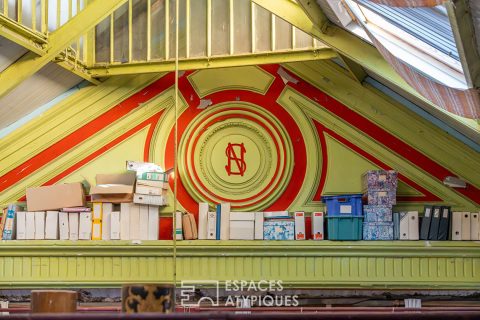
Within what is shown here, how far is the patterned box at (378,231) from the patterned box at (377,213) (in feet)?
0.12

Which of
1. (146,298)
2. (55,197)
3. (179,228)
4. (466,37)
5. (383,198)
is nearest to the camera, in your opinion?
(146,298)

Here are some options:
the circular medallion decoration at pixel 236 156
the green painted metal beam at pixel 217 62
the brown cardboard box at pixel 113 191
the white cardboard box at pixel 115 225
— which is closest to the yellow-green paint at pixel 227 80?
the circular medallion decoration at pixel 236 156

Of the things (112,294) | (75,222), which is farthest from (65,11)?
(112,294)

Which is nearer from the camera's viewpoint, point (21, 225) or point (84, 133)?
point (21, 225)

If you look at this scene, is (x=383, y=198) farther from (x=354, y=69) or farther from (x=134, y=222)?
(x=134, y=222)

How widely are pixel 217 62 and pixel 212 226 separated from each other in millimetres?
1485

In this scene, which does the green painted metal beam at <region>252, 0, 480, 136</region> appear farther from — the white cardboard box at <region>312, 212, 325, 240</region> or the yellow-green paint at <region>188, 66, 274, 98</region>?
the white cardboard box at <region>312, 212, 325, 240</region>

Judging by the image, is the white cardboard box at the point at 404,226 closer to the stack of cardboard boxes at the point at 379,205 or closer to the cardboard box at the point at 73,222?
the stack of cardboard boxes at the point at 379,205

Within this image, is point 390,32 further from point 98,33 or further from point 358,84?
point 98,33

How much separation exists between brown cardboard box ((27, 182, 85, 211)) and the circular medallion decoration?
978mm

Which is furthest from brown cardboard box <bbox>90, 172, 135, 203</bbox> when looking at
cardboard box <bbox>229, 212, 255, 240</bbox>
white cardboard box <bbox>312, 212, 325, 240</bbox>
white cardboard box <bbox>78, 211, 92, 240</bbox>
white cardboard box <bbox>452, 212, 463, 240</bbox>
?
white cardboard box <bbox>452, 212, 463, 240</bbox>

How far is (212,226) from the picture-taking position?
9.64 m

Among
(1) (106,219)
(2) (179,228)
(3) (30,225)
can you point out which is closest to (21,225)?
(3) (30,225)

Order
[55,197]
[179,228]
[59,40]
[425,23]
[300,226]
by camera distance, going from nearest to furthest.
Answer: [425,23], [59,40], [300,226], [179,228], [55,197]
